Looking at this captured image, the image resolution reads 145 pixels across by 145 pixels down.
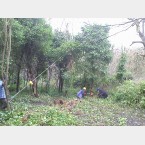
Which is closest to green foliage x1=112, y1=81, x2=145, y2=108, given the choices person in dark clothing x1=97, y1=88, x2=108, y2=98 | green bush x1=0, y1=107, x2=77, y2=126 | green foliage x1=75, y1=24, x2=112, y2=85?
person in dark clothing x1=97, y1=88, x2=108, y2=98

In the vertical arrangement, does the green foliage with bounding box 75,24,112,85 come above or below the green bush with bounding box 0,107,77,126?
above

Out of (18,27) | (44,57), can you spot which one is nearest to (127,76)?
(44,57)

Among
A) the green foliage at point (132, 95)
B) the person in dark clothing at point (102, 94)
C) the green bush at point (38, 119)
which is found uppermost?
the green bush at point (38, 119)

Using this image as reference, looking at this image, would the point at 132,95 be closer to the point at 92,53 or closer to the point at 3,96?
the point at 92,53

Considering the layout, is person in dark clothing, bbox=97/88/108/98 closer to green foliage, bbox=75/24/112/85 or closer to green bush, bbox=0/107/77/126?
green foliage, bbox=75/24/112/85

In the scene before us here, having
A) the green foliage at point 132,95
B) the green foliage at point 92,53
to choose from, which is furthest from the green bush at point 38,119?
the green foliage at point 92,53

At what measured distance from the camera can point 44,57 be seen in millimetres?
18797

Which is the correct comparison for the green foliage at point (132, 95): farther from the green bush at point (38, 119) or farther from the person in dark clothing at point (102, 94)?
the green bush at point (38, 119)

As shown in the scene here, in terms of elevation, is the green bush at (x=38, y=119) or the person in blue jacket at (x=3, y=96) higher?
the person in blue jacket at (x=3, y=96)

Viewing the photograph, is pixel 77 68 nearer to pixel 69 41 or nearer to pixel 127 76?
pixel 69 41

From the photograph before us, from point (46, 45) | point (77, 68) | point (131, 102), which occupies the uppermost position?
point (46, 45)

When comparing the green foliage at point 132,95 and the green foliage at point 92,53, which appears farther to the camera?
the green foliage at point 92,53

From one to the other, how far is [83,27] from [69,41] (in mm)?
1575

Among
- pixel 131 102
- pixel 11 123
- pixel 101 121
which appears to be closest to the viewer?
pixel 11 123
